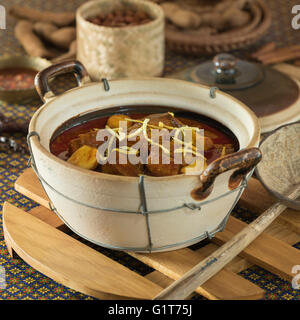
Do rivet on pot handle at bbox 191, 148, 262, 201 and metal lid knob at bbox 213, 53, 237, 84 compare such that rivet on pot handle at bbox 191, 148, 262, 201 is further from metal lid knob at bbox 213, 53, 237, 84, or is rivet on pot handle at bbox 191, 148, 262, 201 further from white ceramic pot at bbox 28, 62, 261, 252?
metal lid knob at bbox 213, 53, 237, 84

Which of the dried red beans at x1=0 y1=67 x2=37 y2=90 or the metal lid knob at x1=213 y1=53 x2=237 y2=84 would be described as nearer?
the metal lid knob at x1=213 y1=53 x2=237 y2=84

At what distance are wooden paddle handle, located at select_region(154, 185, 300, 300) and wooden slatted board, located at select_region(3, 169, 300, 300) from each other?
3cm

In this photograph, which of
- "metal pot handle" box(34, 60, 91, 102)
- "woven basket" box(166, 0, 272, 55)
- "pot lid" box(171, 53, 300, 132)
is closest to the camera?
"metal pot handle" box(34, 60, 91, 102)

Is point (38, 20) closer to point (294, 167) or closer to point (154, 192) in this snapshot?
point (294, 167)

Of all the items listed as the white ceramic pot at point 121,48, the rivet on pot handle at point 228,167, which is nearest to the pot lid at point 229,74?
the white ceramic pot at point 121,48

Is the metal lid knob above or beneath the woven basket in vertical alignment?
above

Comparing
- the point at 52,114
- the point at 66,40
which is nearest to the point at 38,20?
the point at 66,40

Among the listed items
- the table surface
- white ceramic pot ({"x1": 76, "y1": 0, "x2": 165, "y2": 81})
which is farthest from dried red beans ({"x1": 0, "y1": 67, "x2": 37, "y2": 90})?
white ceramic pot ({"x1": 76, "y1": 0, "x2": 165, "y2": 81})

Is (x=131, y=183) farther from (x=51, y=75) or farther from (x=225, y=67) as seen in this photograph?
(x=225, y=67)

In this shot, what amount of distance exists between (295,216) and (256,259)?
192mm

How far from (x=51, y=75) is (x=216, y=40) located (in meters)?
0.91

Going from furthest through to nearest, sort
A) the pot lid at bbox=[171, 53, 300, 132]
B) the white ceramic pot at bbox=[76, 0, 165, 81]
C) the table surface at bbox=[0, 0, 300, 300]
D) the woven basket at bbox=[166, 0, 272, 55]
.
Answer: the woven basket at bbox=[166, 0, 272, 55], the white ceramic pot at bbox=[76, 0, 165, 81], the pot lid at bbox=[171, 53, 300, 132], the table surface at bbox=[0, 0, 300, 300]

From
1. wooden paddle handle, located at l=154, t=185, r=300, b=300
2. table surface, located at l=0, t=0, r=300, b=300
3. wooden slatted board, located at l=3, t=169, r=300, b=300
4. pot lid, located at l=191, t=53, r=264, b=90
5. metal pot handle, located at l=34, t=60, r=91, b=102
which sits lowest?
table surface, located at l=0, t=0, r=300, b=300

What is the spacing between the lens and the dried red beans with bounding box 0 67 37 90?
6.36 ft
